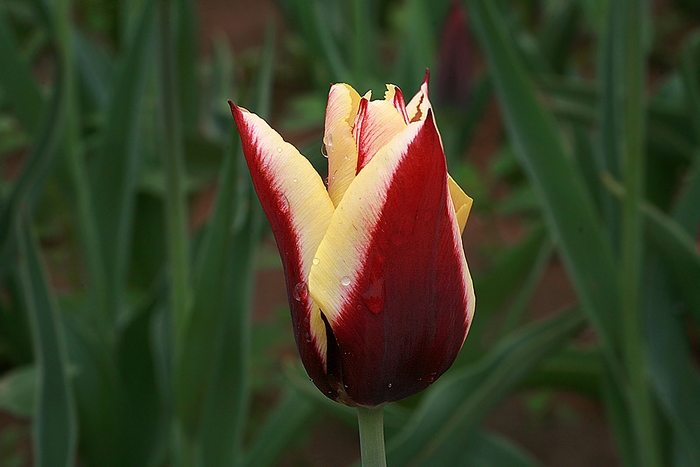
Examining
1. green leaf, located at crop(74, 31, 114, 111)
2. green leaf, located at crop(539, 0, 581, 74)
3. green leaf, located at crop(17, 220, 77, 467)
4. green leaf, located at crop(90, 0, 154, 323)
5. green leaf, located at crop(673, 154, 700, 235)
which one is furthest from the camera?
green leaf, located at crop(539, 0, 581, 74)

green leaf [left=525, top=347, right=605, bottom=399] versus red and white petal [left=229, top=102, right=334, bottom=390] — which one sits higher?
red and white petal [left=229, top=102, right=334, bottom=390]

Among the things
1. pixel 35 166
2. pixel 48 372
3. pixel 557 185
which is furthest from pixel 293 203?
pixel 35 166

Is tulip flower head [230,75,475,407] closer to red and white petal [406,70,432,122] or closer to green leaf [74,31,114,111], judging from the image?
red and white petal [406,70,432,122]

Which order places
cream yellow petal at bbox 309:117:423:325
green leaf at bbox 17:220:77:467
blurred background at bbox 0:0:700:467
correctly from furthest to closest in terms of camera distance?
blurred background at bbox 0:0:700:467 → green leaf at bbox 17:220:77:467 → cream yellow petal at bbox 309:117:423:325

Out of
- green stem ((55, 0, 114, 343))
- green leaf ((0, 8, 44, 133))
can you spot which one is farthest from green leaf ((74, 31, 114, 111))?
green stem ((55, 0, 114, 343))

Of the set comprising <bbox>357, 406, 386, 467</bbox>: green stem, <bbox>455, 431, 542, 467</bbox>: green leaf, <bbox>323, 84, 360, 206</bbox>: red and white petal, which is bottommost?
<bbox>455, 431, 542, 467</bbox>: green leaf

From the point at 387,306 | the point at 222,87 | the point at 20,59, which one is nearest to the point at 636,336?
the point at 387,306

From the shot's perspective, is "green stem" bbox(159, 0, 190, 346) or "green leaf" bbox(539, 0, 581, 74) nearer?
"green stem" bbox(159, 0, 190, 346)
